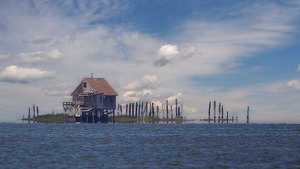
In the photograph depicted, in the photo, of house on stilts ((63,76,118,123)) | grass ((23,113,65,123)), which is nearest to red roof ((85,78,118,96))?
house on stilts ((63,76,118,123))

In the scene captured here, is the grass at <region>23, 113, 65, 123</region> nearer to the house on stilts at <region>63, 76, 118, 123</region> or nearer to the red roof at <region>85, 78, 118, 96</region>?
the house on stilts at <region>63, 76, 118, 123</region>

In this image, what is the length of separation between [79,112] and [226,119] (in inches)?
1891

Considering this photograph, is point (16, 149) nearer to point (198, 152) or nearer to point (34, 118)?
point (198, 152)

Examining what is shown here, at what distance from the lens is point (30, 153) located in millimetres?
37375

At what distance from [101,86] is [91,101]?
4018mm

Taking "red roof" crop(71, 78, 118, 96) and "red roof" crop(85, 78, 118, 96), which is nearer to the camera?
"red roof" crop(71, 78, 118, 96)

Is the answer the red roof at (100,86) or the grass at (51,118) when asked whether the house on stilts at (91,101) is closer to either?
the red roof at (100,86)

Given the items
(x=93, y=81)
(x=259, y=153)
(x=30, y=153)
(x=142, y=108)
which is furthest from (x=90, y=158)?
(x=142, y=108)

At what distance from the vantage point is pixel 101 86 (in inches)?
4203

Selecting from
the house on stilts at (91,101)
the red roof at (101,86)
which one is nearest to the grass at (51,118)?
the house on stilts at (91,101)

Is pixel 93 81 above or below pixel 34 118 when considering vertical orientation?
above

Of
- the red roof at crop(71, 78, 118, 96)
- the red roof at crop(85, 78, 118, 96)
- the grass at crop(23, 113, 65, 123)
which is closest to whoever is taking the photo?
the red roof at crop(71, 78, 118, 96)

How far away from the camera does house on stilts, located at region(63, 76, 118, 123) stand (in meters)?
105

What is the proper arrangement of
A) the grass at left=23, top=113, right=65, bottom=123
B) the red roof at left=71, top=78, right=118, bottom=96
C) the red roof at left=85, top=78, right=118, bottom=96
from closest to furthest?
the red roof at left=71, top=78, right=118, bottom=96 → the red roof at left=85, top=78, right=118, bottom=96 → the grass at left=23, top=113, right=65, bottom=123
